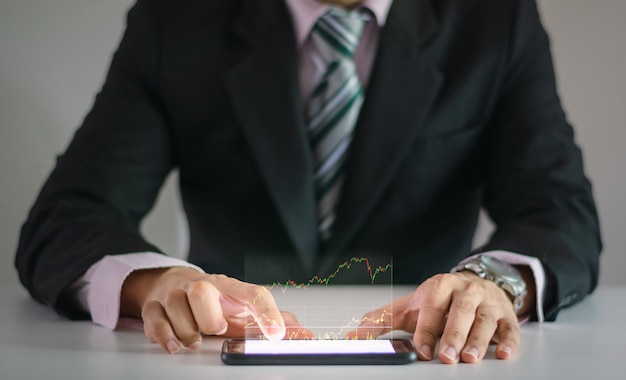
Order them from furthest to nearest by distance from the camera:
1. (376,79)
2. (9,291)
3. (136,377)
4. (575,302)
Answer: (376,79) < (9,291) < (575,302) < (136,377)

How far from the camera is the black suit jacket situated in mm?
1457

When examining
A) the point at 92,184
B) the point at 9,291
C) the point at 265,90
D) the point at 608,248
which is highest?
the point at 265,90

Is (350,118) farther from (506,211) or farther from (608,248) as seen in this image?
(608,248)

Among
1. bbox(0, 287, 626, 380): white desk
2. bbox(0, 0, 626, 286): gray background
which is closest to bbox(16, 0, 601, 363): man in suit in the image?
bbox(0, 287, 626, 380): white desk

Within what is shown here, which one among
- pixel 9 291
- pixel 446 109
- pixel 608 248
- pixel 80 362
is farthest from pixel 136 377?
pixel 608 248

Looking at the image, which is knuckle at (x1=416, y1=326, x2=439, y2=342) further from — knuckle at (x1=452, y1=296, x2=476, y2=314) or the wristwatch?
the wristwatch

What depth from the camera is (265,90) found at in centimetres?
148

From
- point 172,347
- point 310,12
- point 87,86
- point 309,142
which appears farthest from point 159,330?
point 87,86

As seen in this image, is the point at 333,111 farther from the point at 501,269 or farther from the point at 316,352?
the point at 316,352

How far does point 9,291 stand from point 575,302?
89cm

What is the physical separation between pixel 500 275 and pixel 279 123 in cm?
56

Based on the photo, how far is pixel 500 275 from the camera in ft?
3.44

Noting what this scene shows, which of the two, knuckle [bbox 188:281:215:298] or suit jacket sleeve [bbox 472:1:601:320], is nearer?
knuckle [bbox 188:281:215:298]

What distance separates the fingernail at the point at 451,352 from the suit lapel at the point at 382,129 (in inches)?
25.2
